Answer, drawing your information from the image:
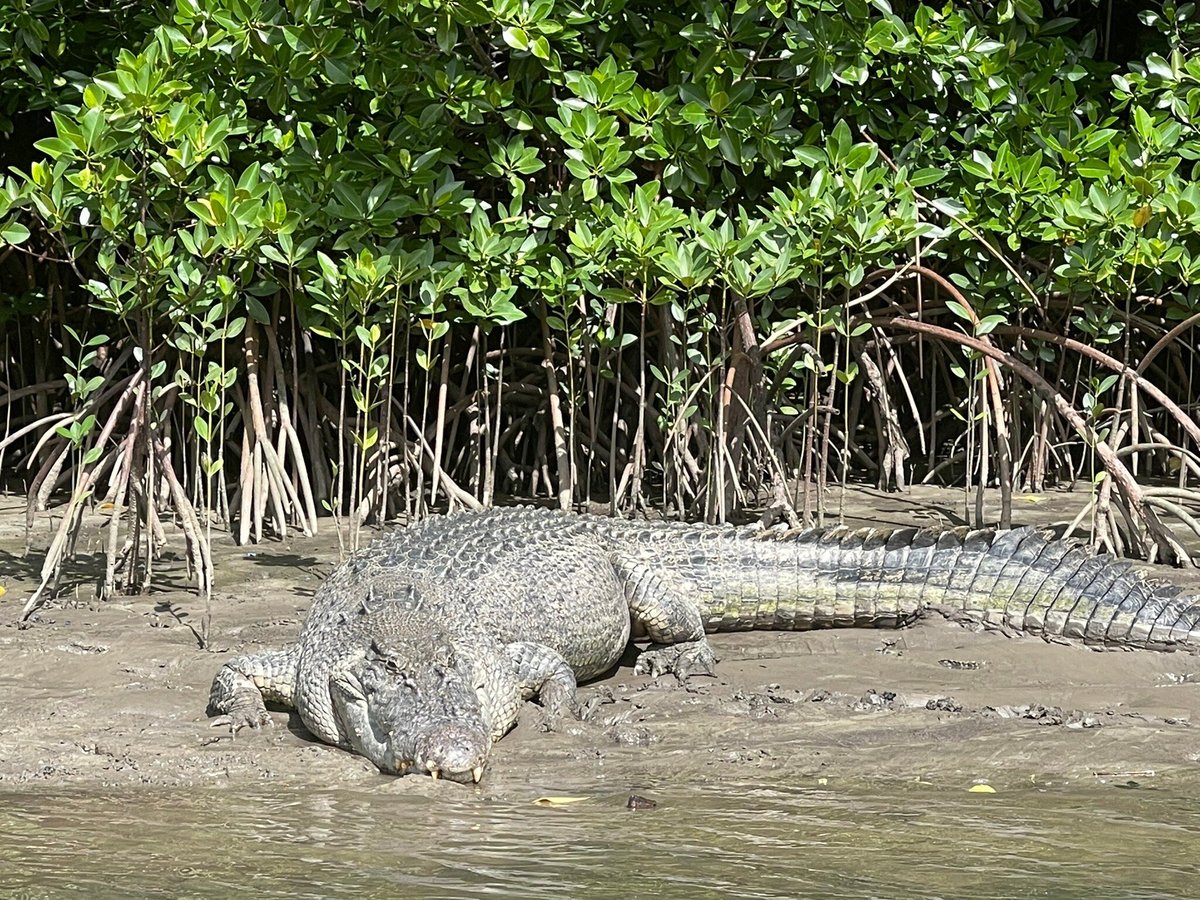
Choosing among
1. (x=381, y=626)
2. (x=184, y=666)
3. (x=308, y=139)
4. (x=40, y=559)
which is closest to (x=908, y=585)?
(x=381, y=626)

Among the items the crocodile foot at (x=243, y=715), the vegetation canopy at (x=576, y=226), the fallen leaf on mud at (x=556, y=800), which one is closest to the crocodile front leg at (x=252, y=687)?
the crocodile foot at (x=243, y=715)

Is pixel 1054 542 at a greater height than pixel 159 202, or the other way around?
pixel 159 202

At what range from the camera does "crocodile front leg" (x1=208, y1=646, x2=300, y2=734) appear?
4.82 meters

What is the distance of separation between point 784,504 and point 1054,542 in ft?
5.36

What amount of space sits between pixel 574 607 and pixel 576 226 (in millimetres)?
2101

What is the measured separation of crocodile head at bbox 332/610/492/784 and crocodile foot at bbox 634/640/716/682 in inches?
39.6

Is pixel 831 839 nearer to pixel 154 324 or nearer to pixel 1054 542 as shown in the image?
pixel 1054 542

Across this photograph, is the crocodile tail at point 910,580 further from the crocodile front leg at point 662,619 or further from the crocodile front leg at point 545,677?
the crocodile front leg at point 545,677

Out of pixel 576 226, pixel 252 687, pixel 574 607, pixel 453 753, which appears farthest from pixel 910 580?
pixel 252 687

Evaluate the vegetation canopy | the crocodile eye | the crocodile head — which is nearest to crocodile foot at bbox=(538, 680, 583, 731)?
the crocodile head

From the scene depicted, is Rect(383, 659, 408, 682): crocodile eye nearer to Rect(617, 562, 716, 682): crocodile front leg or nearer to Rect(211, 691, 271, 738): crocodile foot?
Rect(211, 691, 271, 738): crocodile foot

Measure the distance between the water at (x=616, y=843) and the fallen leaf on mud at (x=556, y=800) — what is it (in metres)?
0.04

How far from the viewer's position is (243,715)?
4824mm

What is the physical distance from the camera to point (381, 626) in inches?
197
